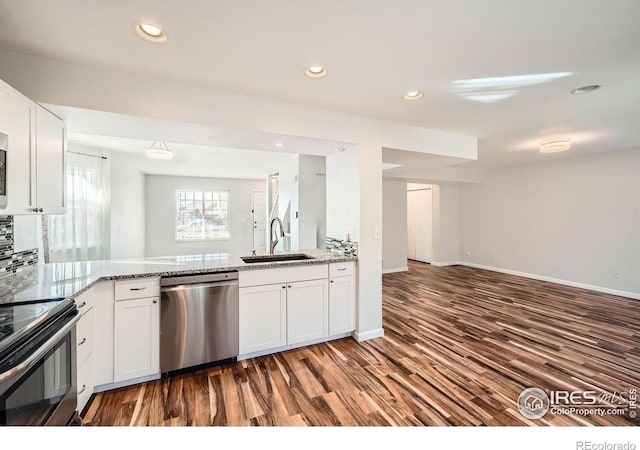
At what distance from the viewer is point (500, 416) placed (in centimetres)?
183

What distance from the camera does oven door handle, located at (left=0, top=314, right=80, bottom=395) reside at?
1.01m

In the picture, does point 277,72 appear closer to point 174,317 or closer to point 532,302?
point 174,317

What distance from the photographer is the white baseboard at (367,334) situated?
2.96m

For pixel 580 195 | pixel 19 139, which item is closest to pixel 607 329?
pixel 580 195

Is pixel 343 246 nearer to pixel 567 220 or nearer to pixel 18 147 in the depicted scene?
pixel 18 147

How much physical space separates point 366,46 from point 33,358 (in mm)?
2325

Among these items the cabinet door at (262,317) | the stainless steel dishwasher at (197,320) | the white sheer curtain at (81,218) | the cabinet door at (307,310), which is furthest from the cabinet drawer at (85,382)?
the white sheer curtain at (81,218)

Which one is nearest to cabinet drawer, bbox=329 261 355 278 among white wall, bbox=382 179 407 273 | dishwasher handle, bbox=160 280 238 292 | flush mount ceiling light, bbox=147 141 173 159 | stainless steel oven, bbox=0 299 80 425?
dishwasher handle, bbox=160 280 238 292

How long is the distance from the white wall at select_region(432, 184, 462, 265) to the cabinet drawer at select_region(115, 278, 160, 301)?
6.53m

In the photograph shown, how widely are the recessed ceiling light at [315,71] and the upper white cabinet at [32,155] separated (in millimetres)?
1772

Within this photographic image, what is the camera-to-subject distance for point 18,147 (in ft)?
5.43

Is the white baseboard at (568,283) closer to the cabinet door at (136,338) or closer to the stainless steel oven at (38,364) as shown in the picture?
the cabinet door at (136,338)

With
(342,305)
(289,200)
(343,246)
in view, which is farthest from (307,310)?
(289,200)

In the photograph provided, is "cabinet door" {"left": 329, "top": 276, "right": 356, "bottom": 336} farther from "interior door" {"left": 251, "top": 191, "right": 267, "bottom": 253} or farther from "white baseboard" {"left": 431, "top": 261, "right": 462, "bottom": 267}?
"interior door" {"left": 251, "top": 191, "right": 267, "bottom": 253}
